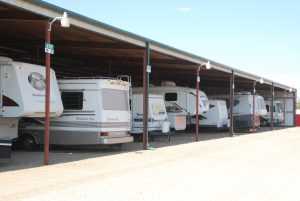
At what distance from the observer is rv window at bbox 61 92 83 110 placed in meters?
19.5

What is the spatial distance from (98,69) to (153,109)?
6174 mm

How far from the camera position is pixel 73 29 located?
17.7 meters

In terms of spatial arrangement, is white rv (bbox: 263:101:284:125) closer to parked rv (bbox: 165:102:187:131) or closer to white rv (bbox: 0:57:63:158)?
parked rv (bbox: 165:102:187:131)

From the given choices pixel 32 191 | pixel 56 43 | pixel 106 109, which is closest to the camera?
pixel 32 191

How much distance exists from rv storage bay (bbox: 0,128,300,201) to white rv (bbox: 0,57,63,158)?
7.19ft

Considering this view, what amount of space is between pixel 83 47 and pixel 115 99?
9.30ft

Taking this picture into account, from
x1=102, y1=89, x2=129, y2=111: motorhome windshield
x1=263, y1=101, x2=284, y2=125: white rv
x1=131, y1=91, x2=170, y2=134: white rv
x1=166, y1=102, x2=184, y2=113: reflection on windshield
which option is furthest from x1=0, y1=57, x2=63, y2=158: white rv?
x1=263, y1=101, x2=284, y2=125: white rv

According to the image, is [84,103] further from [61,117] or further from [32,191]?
[32,191]

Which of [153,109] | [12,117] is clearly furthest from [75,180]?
[153,109]

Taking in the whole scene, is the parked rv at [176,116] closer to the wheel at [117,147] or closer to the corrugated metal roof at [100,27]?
the corrugated metal roof at [100,27]

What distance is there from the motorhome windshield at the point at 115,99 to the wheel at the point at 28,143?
273 centimetres

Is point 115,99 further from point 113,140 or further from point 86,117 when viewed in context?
point 113,140

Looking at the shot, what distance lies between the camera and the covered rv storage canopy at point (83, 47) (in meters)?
15.7

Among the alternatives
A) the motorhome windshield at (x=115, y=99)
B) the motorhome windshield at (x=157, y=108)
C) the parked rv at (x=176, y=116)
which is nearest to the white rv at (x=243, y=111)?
the parked rv at (x=176, y=116)
